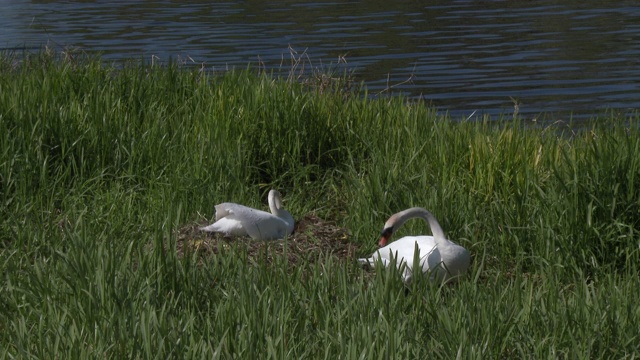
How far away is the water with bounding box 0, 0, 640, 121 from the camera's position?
15.1 meters

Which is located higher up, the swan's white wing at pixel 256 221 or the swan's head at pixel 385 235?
the swan's head at pixel 385 235

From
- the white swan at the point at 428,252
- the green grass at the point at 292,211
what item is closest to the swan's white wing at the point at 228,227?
the green grass at the point at 292,211

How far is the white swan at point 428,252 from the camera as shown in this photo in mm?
5422

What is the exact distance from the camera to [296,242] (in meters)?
6.12

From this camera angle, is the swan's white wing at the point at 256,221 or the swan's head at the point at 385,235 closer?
the swan's head at the point at 385,235

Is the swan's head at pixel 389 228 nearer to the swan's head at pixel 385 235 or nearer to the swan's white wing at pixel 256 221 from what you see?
the swan's head at pixel 385 235

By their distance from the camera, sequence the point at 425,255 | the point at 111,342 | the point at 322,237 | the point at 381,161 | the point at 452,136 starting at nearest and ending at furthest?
the point at 111,342 → the point at 425,255 → the point at 322,237 → the point at 381,161 → the point at 452,136

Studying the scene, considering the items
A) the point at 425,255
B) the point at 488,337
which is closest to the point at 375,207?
the point at 425,255

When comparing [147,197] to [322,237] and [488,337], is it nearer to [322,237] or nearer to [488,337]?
[322,237]

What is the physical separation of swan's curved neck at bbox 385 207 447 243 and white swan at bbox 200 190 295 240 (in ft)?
2.23

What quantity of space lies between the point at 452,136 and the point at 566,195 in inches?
59.4

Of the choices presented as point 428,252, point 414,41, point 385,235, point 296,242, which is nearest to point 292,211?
point 296,242

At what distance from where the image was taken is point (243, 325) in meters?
4.14

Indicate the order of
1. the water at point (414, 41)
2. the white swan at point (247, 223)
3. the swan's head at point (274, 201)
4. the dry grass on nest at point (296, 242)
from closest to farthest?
the dry grass on nest at point (296, 242) < the white swan at point (247, 223) < the swan's head at point (274, 201) < the water at point (414, 41)
